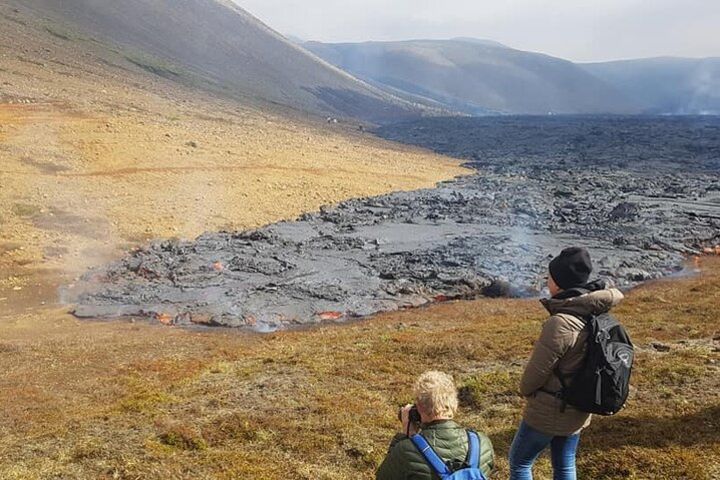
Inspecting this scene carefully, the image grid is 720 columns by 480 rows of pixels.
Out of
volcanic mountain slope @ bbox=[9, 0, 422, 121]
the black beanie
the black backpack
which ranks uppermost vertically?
volcanic mountain slope @ bbox=[9, 0, 422, 121]

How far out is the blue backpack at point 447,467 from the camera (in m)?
3.53

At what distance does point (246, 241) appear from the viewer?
2406 centimetres

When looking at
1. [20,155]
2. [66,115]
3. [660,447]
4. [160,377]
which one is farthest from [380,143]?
[660,447]

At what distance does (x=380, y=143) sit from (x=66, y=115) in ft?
108

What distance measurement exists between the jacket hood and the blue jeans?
1.00 meters

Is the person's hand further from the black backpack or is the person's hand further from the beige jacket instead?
the black backpack

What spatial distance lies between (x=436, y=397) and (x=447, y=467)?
40 cm

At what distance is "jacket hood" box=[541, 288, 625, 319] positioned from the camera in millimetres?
4148

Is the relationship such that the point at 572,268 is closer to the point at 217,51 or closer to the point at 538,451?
the point at 538,451

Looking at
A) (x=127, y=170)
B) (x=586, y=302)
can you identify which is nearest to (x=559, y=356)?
(x=586, y=302)

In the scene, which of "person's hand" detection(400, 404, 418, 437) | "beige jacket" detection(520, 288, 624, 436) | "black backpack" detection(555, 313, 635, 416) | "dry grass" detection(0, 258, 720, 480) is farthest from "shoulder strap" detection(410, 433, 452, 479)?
"dry grass" detection(0, 258, 720, 480)

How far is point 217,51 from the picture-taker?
10781cm

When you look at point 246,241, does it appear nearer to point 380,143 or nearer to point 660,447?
point 660,447

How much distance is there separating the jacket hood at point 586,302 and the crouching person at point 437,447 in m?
1.06
